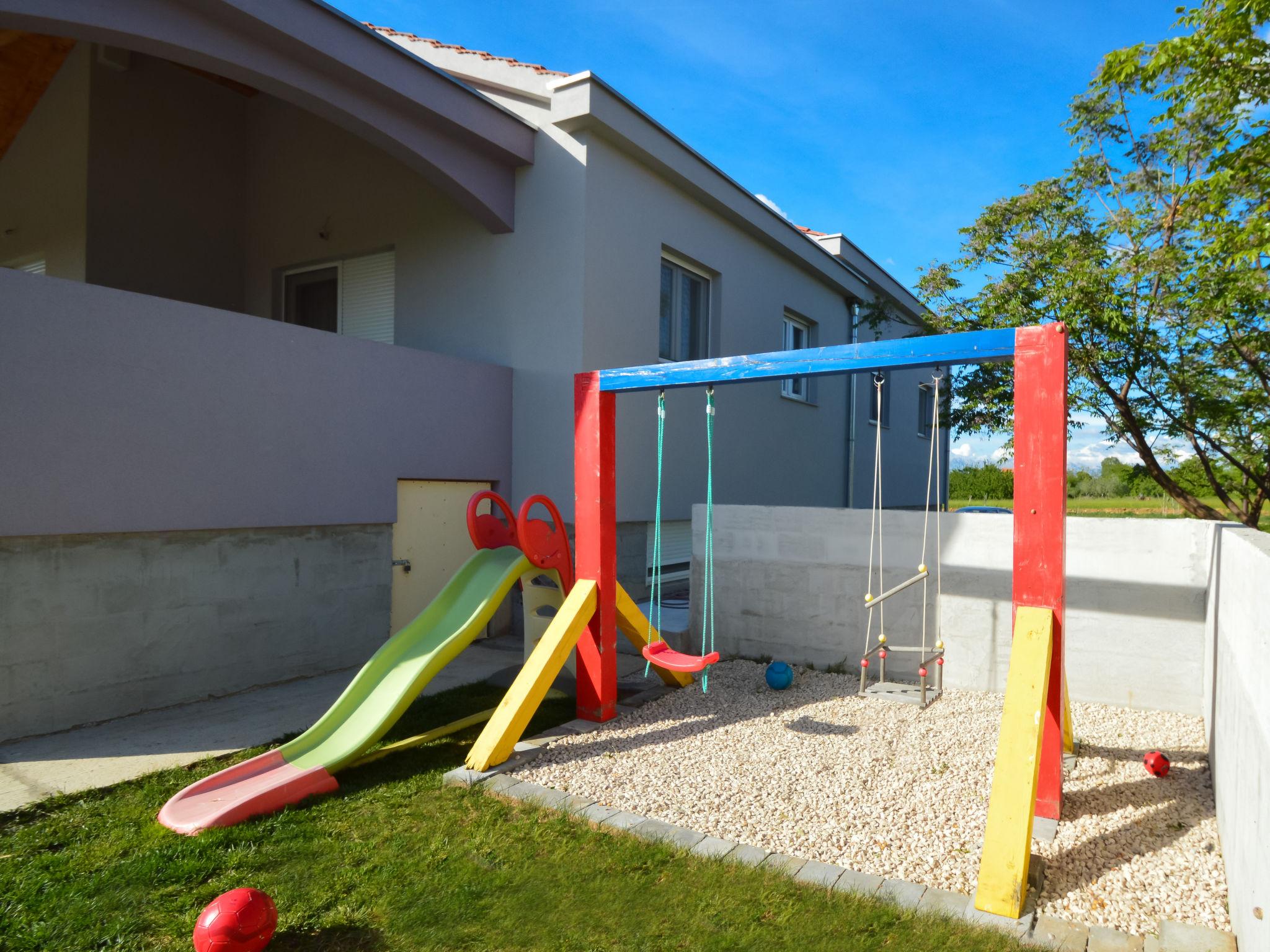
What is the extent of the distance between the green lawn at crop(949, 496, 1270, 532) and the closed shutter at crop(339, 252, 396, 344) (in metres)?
19.2

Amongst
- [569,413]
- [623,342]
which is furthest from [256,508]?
[623,342]

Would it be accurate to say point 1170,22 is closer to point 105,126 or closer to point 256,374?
point 256,374

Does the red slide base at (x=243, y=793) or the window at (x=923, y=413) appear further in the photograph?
the window at (x=923, y=413)

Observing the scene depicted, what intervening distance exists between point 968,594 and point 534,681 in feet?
12.7

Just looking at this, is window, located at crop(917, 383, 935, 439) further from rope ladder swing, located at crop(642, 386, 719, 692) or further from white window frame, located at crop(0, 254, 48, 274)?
white window frame, located at crop(0, 254, 48, 274)

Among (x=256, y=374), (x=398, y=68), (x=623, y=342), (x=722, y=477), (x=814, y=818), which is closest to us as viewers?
(x=814, y=818)

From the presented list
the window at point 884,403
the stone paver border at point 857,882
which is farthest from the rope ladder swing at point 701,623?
the window at point 884,403

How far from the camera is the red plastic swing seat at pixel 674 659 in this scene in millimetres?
5164

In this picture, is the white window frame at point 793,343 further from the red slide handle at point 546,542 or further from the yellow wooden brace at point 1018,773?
the yellow wooden brace at point 1018,773

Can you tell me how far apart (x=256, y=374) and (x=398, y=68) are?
3.19 meters

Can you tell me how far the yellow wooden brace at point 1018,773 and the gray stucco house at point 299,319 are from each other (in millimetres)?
5441

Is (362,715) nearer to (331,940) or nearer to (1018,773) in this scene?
(331,940)

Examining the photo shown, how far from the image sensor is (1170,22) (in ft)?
26.8

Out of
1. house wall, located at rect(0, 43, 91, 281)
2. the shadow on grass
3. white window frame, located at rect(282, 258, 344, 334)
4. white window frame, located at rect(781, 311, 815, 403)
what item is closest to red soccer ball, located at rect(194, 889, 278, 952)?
the shadow on grass
